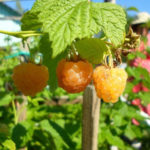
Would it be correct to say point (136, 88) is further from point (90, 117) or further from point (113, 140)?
point (90, 117)

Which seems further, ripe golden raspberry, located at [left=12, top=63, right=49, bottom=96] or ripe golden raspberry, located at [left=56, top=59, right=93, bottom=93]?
ripe golden raspberry, located at [left=12, top=63, right=49, bottom=96]

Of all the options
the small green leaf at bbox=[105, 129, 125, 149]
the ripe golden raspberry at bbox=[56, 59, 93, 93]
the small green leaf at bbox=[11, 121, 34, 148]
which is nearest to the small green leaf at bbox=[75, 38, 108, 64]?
the ripe golden raspberry at bbox=[56, 59, 93, 93]

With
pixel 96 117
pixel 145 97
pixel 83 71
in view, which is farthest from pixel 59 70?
pixel 145 97

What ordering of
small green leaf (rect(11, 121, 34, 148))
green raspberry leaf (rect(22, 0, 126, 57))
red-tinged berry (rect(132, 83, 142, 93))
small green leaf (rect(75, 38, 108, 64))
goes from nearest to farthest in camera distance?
green raspberry leaf (rect(22, 0, 126, 57))
small green leaf (rect(75, 38, 108, 64))
small green leaf (rect(11, 121, 34, 148))
red-tinged berry (rect(132, 83, 142, 93))

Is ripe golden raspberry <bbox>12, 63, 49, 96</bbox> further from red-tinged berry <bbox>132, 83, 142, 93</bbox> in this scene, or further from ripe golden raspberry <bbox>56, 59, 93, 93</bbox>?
red-tinged berry <bbox>132, 83, 142, 93</bbox>

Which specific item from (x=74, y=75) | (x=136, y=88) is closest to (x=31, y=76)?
(x=74, y=75)
